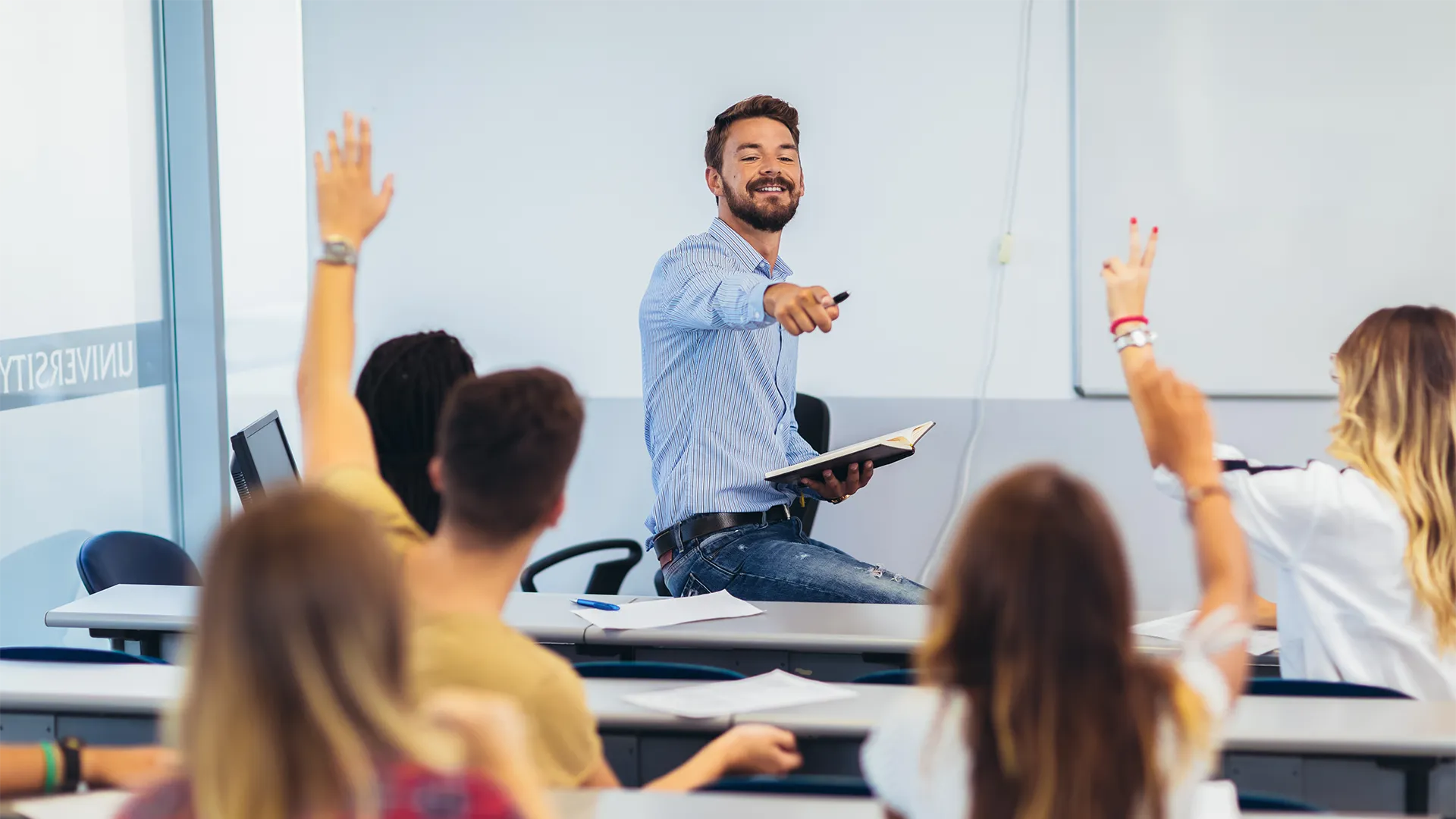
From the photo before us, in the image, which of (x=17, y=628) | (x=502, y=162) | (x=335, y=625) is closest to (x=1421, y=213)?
(x=502, y=162)

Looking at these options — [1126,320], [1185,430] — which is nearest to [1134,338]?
[1126,320]

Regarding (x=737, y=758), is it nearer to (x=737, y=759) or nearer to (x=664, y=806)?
(x=737, y=759)

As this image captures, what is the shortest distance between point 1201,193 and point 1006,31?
0.84 metres

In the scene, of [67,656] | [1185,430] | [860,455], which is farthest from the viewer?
[860,455]

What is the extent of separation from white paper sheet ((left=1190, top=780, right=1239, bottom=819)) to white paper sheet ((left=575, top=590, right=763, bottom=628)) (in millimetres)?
1224

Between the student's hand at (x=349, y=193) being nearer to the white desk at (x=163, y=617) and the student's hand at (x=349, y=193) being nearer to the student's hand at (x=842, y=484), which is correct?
the white desk at (x=163, y=617)

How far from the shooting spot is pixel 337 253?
167 cm

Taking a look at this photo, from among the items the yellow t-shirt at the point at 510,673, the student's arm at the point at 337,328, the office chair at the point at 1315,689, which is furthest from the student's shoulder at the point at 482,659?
the office chair at the point at 1315,689

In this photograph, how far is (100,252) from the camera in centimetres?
400

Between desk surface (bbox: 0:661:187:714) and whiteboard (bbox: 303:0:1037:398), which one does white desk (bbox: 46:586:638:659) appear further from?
whiteboard (bbox: 303:0:1037:398)

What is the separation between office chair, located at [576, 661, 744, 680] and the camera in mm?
2172

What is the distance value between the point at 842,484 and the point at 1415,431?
1.22m

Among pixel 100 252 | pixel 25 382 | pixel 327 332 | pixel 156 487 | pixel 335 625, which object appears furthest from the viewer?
pixel 156 487

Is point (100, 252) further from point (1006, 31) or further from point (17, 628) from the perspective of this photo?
point (1006, 31)
